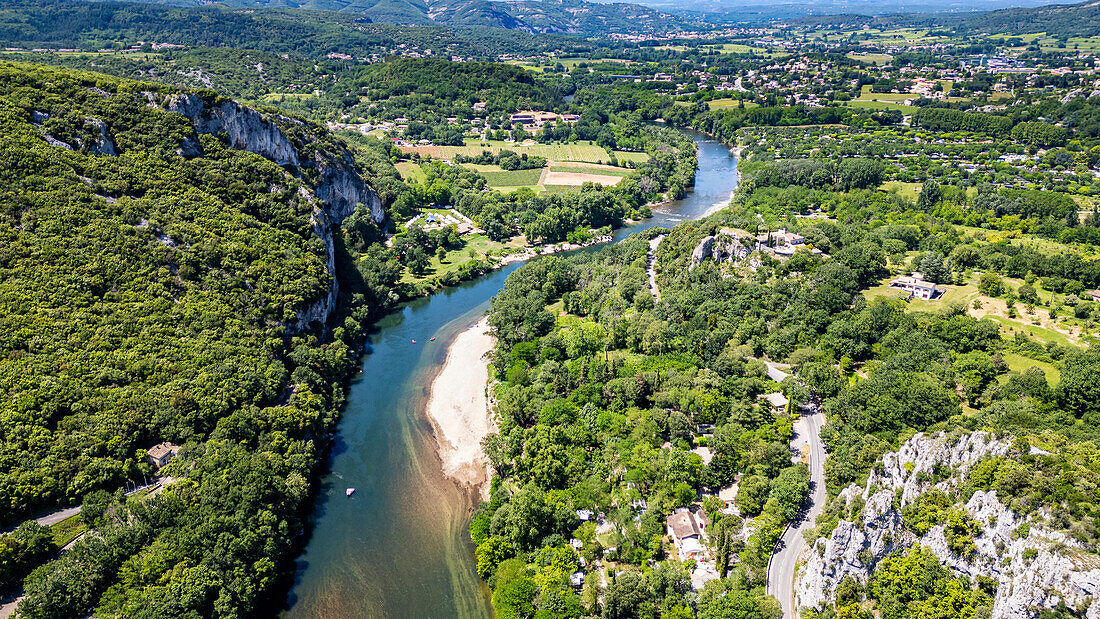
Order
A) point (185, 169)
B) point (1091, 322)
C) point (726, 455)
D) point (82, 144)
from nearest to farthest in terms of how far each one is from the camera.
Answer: point (726, 455), point (1091, 322), point (82, 144), point (185, 169)

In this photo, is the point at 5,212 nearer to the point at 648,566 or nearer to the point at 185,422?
the point at 185,422

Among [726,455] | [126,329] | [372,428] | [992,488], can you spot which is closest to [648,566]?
[726,455]

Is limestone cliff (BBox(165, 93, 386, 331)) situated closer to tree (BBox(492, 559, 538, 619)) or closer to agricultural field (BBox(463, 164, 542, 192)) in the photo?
agricultural field (BBox(463, 164, 542, 192))

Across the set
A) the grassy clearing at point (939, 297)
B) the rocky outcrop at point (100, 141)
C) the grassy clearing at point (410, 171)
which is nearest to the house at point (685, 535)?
the grassy clearing at point (939, 297)

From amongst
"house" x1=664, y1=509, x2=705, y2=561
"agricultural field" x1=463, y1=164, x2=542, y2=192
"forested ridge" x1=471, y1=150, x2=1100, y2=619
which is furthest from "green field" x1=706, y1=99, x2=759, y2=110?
"house" x1=664, y1=509, x2=705, y2=561

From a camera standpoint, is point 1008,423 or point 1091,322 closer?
point 1008,423
